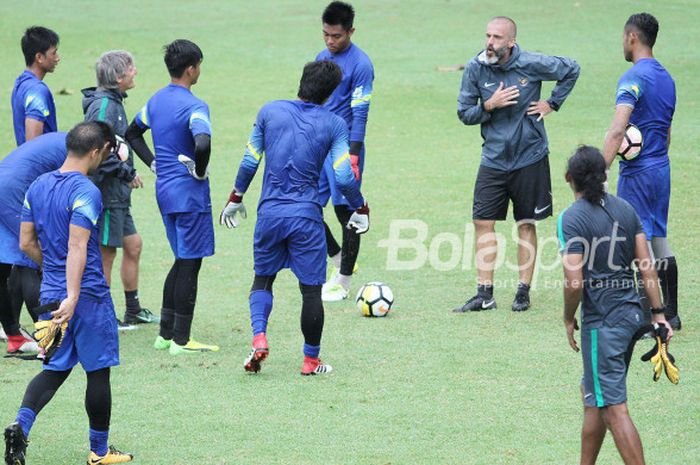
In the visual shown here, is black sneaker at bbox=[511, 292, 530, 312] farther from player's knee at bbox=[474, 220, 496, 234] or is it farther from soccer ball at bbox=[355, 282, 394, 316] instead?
soccer ball at bbox=[355, 282, 394, 316]

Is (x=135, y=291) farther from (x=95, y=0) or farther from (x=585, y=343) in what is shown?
(x=95, y=0)

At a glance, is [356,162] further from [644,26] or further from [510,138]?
[644,26]

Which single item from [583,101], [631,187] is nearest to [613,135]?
[631,187]

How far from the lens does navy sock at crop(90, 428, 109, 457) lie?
6.61 meters

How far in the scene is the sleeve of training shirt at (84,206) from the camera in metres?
6.32

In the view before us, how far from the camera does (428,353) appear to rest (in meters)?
8.85

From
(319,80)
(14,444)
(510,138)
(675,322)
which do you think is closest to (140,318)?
(319,80)

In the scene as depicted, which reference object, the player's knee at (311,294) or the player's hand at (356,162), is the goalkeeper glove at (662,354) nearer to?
the player's knee at (311,294)

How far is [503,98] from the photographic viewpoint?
32.6 feet

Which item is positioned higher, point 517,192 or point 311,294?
point 517,192

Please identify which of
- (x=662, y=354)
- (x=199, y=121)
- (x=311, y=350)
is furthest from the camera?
(x=199, y=121)

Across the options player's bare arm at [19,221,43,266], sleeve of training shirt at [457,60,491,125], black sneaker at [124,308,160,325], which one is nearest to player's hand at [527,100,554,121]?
sleeve of training shirt at [457,60,491,125]

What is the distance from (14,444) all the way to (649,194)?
529cm

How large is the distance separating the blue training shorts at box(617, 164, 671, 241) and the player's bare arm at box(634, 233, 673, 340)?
2.95 metres
